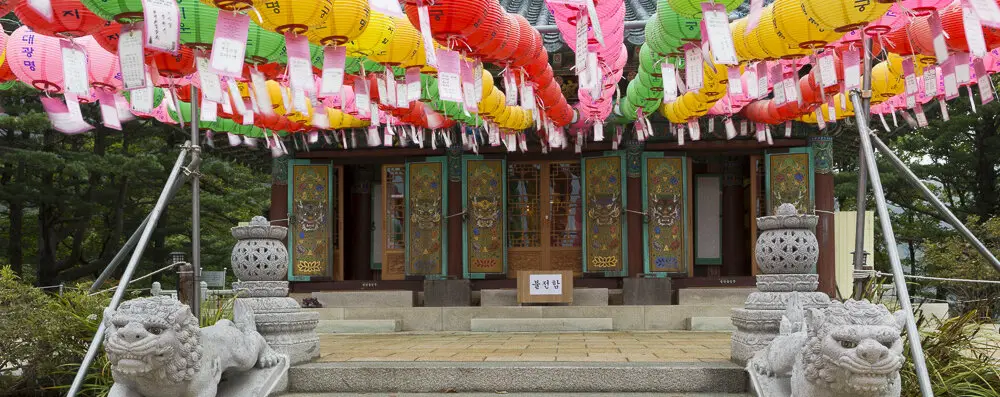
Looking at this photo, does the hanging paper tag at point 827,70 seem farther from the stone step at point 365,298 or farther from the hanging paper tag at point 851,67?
the stone step at point 365,298

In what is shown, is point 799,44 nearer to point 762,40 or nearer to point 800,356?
point 762,40

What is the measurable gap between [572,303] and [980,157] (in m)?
12.7

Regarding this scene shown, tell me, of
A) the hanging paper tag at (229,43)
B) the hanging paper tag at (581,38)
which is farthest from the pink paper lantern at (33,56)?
the hanging paper tag at (581,38)

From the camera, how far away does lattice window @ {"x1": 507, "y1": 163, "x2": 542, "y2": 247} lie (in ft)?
41.5

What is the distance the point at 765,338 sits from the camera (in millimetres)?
5066

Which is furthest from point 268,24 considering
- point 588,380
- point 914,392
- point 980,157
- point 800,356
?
point 980,157

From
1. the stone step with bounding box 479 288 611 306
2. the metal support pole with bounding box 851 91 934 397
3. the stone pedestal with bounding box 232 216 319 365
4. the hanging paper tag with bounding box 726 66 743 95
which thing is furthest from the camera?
the stone step with bounding box 479 288 611 306

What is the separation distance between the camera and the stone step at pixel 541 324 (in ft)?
34.0

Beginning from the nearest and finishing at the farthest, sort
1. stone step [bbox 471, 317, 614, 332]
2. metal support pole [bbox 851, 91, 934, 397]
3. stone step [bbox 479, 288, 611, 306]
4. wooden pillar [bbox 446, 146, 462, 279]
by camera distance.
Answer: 1. metal support pole [bbox 851, 91, 934, 397]
2. stone step [bbox 471, 317, 614, 332]
3. stone step [bbox 479, 288, 611, 306]
4. wooden pillar [bbox 446, 146, 462, 279]

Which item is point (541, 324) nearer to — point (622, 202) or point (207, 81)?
point (622, 202)

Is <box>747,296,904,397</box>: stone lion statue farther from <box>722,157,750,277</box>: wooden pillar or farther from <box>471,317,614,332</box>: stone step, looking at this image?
<box>722,157,750,277</box>: wooden pillar

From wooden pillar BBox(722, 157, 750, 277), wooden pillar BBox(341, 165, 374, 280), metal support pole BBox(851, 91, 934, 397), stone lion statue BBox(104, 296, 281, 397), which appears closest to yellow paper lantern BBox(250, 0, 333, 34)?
stone lion statue BBox(104, 296, 281, 397)

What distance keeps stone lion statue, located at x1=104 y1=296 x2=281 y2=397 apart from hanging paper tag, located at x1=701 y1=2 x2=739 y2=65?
10.9 ft

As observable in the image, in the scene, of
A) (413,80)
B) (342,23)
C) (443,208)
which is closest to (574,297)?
(443,208)
